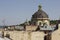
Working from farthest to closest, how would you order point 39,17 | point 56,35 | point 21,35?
point 39,17
point 56,35
point 21,35

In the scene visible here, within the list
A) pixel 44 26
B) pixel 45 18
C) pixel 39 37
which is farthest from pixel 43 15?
pixel 39 37

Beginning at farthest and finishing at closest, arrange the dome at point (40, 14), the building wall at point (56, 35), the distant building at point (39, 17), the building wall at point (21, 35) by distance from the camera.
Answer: the distant building at point (39, 17) → the dome at point (40, 14) → the building wall at point (56, 35) → the building wall at point (21, 35)

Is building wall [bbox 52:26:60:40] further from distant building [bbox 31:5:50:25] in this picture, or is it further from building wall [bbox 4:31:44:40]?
distant building [bbox 31:5:50:25]

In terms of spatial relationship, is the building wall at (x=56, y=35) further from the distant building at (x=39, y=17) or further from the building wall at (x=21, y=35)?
the distant building at (x=39, y=17)

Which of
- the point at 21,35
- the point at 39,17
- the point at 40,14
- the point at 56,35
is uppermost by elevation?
the point at 40,14

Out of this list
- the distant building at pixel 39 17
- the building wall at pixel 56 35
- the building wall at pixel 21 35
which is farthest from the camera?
the distant building at pixel 39 17

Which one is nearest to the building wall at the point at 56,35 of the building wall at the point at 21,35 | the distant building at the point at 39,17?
the building wall at the point at 21,35

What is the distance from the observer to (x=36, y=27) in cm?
4875

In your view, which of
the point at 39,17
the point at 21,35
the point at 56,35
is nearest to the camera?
the point at 21,35

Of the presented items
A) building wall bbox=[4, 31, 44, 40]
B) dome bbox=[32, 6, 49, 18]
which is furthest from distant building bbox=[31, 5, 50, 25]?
building wall bbox=[4, 31, 44, 40]

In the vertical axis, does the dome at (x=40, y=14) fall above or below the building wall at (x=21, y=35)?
above

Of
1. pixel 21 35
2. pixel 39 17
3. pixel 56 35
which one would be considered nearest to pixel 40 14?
pixel 39 17

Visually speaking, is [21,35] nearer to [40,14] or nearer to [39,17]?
[39,17]

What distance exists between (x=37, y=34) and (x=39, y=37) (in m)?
0.70
